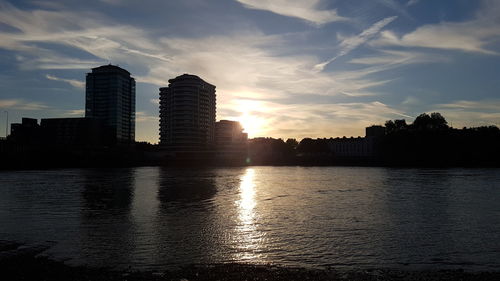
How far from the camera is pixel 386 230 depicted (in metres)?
33.9

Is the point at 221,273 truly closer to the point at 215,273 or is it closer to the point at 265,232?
the point at 215,273

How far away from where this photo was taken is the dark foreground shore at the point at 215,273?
64.4 feet

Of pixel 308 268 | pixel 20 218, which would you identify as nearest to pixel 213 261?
pixel 308 268

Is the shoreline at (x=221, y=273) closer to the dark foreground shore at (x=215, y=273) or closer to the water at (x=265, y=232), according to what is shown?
the dark foreground shore at (x=215, y=273)

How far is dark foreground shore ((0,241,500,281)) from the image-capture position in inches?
773

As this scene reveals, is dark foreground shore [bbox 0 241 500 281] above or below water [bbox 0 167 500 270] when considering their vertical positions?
above

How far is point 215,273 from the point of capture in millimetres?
20453

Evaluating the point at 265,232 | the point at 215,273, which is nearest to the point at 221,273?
the point at 215,273

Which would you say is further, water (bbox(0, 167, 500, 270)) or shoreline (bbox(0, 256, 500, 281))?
water (bbox(0, 167, 500, 270))

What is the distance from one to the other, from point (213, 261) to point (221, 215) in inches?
793

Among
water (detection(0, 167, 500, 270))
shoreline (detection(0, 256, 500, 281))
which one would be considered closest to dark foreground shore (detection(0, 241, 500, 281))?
shoreline (detection(0, 256, 500, 281))

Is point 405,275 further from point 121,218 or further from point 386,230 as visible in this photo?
point 121,218

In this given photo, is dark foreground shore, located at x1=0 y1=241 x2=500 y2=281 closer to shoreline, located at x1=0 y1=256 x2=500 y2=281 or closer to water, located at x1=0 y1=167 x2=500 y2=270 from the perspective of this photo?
shoreline, located at x1=0 y1=256 x2=500 y2=281

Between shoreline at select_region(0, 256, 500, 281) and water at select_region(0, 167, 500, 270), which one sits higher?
shoreline at select_region(0, 256, 500, 281)
